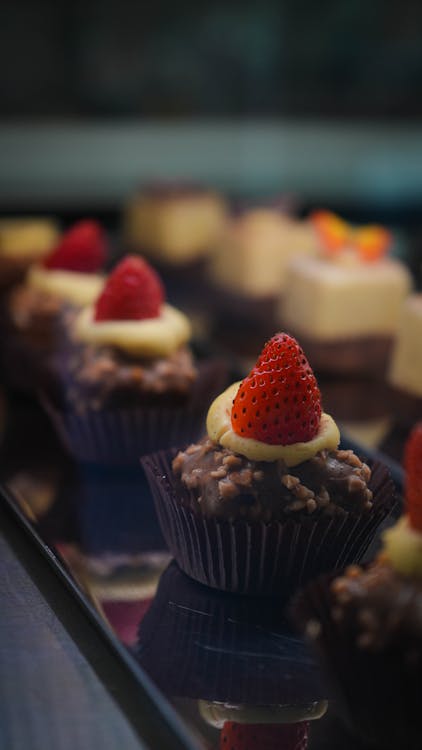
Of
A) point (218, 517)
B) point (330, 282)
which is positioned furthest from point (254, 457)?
point (330, 282)

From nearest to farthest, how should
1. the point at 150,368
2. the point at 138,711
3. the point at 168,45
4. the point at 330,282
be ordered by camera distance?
the point at 138,711 → the point at 150,368 → the point at 330,282 → the point at 168,45

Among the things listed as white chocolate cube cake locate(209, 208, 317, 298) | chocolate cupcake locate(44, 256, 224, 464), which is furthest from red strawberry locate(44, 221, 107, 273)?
white chocolate cube cake locate(209, 208, 317, 298)

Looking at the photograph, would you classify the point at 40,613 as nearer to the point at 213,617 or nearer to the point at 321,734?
the point at 213,617

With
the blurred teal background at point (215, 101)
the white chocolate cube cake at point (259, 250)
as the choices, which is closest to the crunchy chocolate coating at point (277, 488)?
the white chocolate cube cake at point (259, 250)

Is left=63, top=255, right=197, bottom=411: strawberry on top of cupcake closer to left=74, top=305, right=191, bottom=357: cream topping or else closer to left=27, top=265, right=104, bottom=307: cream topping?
left=74, top=305, right=191, bottom=357: cream topping

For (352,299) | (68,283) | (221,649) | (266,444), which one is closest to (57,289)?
(68,283)

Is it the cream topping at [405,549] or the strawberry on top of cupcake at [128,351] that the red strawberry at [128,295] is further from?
the cream topping at [405,549]
